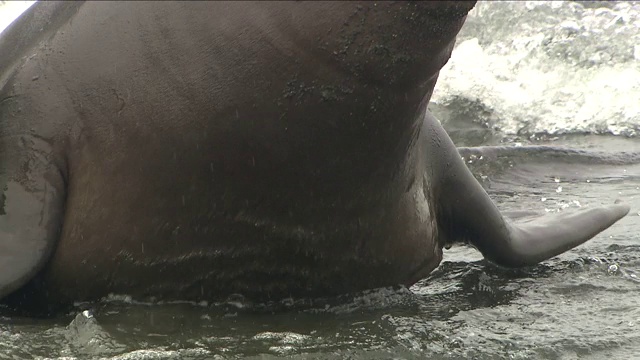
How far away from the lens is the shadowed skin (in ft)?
12.1

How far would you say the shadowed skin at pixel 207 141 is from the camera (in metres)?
3.70

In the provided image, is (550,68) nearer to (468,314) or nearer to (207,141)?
(468,314)

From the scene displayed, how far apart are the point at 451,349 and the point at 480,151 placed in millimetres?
3554

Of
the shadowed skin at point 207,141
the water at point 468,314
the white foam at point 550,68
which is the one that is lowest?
the white foam at point 550,68

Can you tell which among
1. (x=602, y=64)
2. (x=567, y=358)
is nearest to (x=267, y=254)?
(x=567, y=358)

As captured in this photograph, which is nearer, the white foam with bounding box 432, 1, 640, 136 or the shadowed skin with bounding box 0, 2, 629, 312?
the shadowed skin with bounding box 0, 2, 629, 312

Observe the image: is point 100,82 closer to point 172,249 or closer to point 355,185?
point 172,249

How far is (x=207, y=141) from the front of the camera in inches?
150

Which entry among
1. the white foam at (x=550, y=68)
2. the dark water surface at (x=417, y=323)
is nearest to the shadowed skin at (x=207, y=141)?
the dark water surface at (x=417, y=323)

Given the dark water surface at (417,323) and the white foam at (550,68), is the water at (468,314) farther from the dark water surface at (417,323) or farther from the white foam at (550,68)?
the white foam at (550,68)

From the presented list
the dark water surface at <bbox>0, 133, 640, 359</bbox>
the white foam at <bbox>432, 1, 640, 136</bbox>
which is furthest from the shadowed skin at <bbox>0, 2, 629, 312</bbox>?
the white foam at <bbox>432, 1, 640, 136</bbox>

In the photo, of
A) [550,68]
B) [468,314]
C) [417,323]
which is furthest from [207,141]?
[550,68]

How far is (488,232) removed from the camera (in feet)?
16.9

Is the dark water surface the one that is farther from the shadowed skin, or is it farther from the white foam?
the white foam
